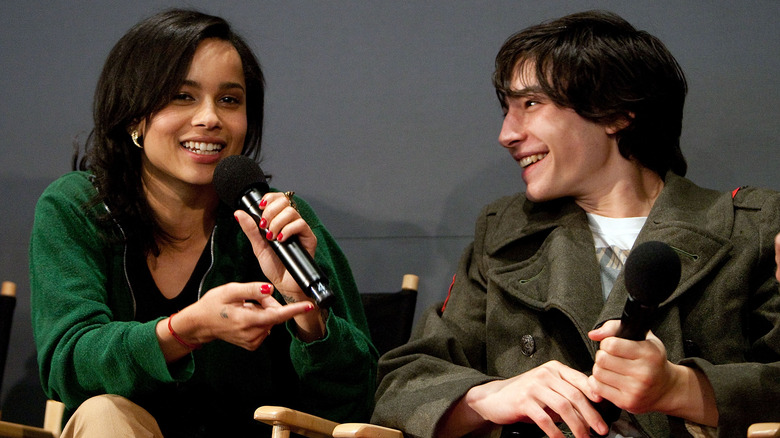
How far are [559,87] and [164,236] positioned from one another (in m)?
0.96

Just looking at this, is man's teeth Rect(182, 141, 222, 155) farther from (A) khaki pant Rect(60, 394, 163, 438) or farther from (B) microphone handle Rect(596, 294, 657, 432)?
(B) microphone handle Rect(596, 294, 657, 432)

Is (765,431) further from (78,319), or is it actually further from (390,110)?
(390,110)

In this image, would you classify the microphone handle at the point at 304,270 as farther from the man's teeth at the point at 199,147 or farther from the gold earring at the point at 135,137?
the gold earring at the point at 135,137

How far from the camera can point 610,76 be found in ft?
5.78

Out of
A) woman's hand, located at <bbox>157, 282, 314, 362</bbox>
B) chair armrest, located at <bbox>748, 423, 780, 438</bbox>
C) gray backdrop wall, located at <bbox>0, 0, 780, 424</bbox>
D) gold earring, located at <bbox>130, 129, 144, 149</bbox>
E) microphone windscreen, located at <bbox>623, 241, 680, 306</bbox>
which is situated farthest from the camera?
gray backdrop wall, located at <bbox>0, 0, 780, 424</bbox>

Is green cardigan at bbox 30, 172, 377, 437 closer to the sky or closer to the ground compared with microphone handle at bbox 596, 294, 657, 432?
closer to the ground

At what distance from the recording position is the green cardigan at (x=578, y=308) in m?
1.52

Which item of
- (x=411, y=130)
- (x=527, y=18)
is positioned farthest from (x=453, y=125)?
(x=527, y=18)

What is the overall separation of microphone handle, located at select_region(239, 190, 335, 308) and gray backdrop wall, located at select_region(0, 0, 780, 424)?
115 centimetres

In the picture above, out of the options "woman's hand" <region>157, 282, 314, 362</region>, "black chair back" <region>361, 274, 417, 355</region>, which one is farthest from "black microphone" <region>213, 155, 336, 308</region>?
"black chair back" <region>361, 274, 417, 355</region>

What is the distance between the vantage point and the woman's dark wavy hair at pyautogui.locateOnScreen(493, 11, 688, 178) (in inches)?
69.0

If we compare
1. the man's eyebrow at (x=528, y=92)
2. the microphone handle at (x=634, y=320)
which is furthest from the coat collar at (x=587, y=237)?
the microphone handle at (x=634, y=320)

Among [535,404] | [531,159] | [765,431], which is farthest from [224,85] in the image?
[765,431]

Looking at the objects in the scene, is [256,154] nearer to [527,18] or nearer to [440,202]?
[440,202]
